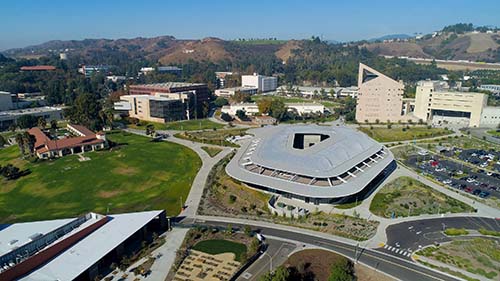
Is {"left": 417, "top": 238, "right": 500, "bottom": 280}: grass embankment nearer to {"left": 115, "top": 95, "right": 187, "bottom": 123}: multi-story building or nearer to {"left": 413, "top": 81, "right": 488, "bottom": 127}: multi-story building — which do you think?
{"left": 413, "top": 81, "right": 488, "bottom": 127}: multi-story building

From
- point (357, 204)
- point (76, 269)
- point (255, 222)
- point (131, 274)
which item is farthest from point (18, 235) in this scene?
point (357, 204)

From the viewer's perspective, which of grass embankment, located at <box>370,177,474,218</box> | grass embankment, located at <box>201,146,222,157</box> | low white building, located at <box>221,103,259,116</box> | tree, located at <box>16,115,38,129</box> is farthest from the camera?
low white building, located at <box>221,103,259,116</box>

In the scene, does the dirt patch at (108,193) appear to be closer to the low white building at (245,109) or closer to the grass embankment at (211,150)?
the grass embankment at (211,150)

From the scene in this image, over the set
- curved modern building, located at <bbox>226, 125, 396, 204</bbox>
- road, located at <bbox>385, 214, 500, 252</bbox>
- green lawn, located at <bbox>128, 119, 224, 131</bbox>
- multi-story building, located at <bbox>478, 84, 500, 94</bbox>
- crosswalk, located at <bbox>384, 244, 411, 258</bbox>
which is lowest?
road, located at <bbox>385, 214, 500, 252</bbox>

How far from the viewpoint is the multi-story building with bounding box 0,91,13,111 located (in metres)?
130

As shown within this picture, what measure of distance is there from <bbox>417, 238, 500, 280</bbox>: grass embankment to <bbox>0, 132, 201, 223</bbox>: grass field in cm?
3551

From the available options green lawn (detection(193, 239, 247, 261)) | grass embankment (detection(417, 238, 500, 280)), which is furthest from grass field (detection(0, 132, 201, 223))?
grass embankment (detection(417, 238, 500, 280))

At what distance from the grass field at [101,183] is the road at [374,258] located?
59.1 ft

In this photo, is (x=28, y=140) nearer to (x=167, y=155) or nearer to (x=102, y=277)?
(x=167, y=155)

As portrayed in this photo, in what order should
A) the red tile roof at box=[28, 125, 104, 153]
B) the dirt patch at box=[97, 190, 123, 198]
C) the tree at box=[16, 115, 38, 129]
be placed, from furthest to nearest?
the tree at box=[16, 115, 38, 129]
the red tile roof at box=[28, 125, 104, 153]
the dirt patch at box=[97, 190, 123, 198]

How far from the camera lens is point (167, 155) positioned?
8462 centimetres

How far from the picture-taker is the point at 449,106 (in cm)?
12044

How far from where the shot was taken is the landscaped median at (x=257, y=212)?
48094mm

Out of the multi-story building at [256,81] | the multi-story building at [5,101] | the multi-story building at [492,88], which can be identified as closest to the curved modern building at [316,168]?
the multi-story building at [5,101]
